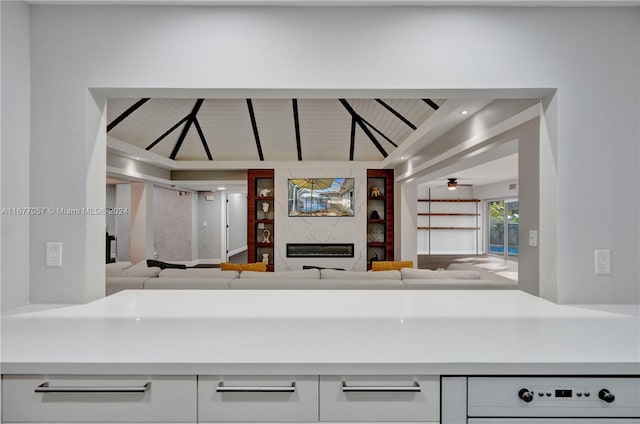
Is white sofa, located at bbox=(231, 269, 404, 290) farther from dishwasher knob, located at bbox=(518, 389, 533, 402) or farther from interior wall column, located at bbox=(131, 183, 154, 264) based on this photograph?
interior wall column, located at bbox=(131, 183, 154, 264)

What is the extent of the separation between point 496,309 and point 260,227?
6.76 m

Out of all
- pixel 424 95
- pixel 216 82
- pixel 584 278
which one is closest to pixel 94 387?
pixel 216 82

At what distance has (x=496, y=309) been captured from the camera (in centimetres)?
164

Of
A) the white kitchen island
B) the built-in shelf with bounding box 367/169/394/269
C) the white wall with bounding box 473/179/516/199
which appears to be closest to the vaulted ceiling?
the built-in shelf with bounding box 367/169/394/269

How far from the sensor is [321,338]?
4.02ft

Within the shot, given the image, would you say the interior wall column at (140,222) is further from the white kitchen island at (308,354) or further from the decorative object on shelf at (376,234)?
the white kitchen island at (308,354)

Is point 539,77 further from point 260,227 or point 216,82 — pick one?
point 260,227

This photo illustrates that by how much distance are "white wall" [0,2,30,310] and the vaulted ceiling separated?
349 cm

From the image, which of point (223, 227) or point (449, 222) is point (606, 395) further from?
point (449, 222)

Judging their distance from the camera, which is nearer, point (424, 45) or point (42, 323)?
point (42, 323)

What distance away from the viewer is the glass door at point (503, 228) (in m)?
10.4

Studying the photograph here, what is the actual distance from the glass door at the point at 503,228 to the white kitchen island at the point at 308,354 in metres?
9.84

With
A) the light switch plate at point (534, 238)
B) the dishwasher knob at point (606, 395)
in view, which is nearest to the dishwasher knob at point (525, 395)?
the dishwasher knob at point (606, 395)

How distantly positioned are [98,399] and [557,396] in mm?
1324
